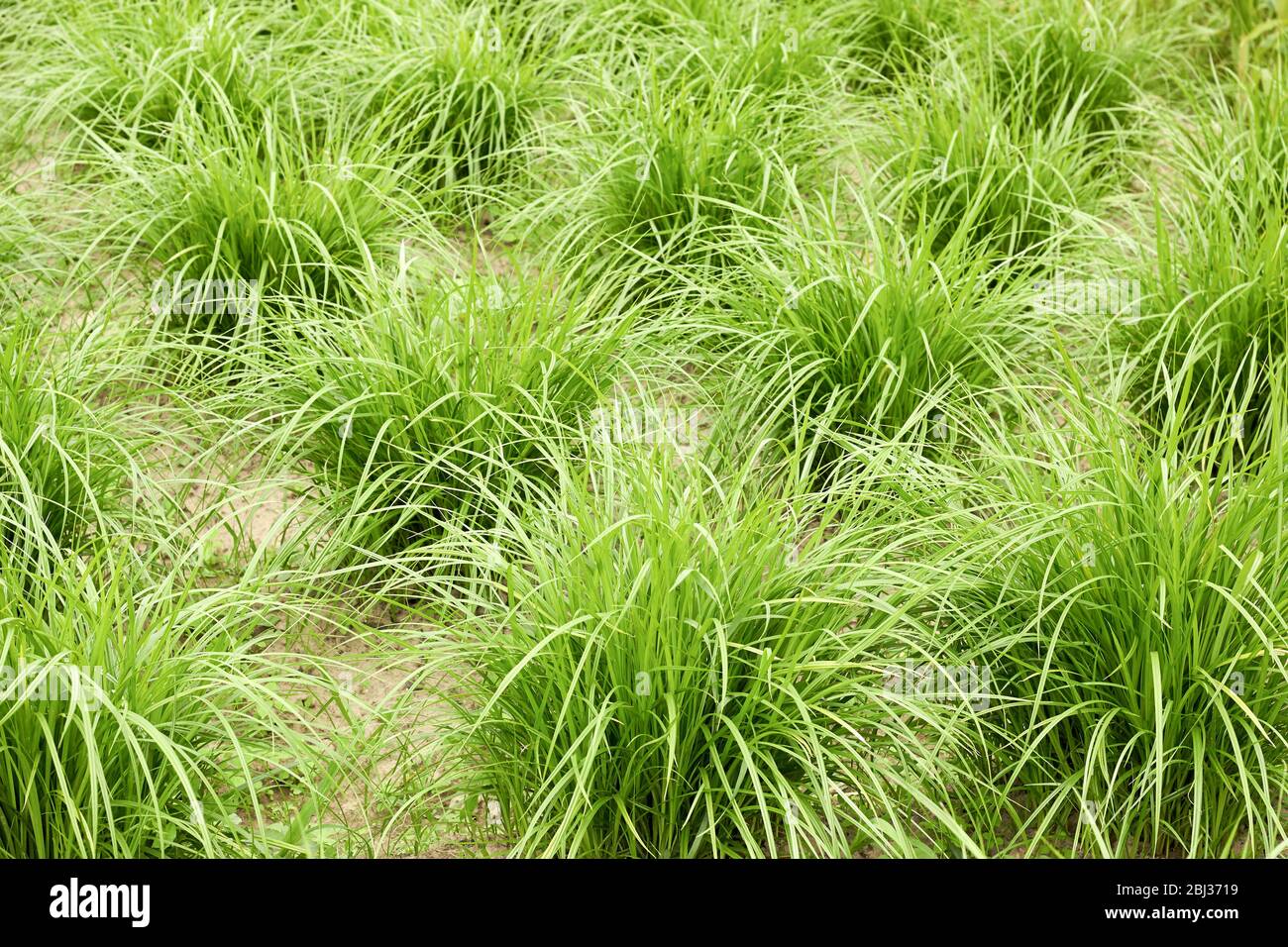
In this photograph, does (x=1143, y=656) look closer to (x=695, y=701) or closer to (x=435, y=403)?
(x=695, y=701)

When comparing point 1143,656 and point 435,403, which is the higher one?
point 435,403

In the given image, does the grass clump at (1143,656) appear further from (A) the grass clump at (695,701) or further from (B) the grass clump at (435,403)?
(B) the grass clump at (435,403)

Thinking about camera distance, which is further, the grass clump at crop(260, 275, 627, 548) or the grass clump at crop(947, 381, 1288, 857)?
the grass clump at crop(260, 275, 627, 548)

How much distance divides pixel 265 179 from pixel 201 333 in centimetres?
56

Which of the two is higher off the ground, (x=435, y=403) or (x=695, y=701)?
(x=435, y=403)

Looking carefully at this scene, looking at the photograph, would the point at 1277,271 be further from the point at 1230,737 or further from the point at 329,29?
the point at 329,29

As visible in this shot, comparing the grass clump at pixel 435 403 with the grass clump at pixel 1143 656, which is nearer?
the grass clump at pixel 1143 656

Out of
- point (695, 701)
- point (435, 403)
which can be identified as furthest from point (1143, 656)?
point (435, 403)

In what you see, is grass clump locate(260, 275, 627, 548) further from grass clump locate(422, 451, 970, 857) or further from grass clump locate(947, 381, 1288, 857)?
grass clump locate(947, 381, 1288, 857)

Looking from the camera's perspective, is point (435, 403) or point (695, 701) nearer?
point (695, 701)

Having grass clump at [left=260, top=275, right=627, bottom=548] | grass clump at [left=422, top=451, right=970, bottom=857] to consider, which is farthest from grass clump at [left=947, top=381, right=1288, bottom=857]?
grass clump at [left=260, top=275, right=627, bottom=548]

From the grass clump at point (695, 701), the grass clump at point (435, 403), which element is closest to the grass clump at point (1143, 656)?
the grass clump at point (695, 701)
